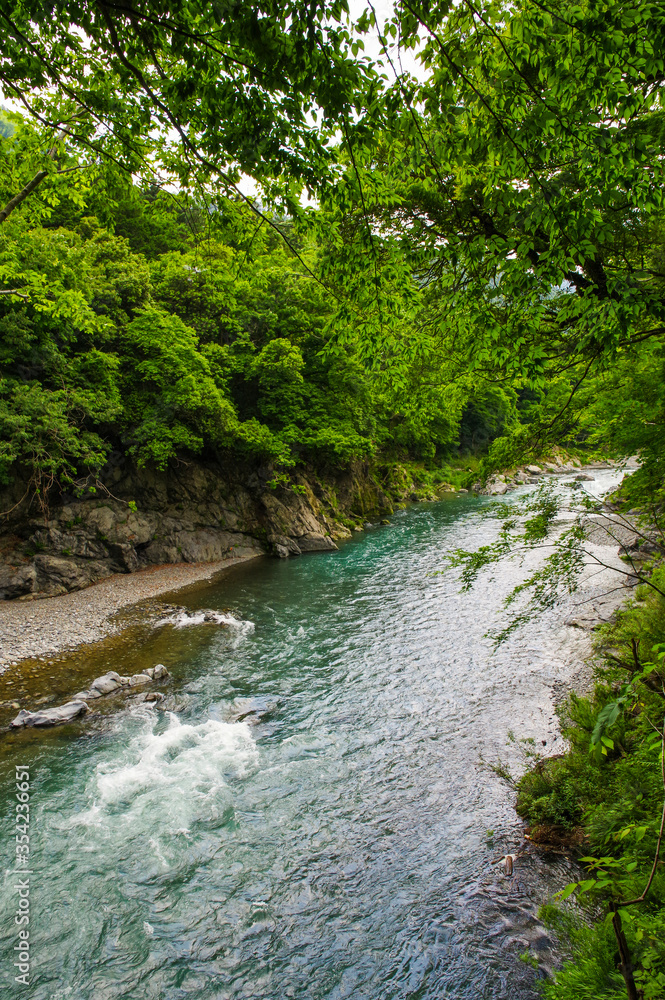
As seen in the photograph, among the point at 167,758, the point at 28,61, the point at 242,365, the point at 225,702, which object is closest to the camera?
the point at 28,61

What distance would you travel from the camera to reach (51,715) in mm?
8930

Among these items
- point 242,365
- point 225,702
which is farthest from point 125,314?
point 225,702

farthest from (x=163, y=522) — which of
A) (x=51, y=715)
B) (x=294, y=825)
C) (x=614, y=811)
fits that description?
(x=614, y=811)

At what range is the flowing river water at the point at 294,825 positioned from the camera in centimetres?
474

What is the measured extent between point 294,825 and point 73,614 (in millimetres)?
10372

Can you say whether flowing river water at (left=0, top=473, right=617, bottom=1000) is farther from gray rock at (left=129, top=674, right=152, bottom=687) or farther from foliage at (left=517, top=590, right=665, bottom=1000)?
gray rock at (left=129, top=674, right=152, bottom=687)

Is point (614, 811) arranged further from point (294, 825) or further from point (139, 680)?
point (139, 680)

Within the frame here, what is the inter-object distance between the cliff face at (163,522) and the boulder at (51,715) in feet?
24.2

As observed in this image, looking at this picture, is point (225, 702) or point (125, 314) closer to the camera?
point (225, 702)

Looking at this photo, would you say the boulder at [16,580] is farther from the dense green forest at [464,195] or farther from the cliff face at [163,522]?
the dense green forest at [464,195]

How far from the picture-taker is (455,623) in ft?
42.1

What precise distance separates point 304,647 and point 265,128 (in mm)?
10770

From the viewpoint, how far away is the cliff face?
53.9 feet

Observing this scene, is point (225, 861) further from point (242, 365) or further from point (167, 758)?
point (242, 365)
